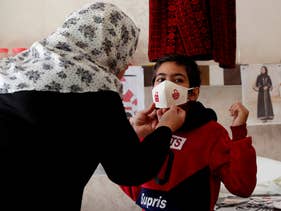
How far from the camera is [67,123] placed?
933 millimetres

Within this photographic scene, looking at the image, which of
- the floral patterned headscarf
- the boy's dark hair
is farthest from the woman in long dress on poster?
the floral patterned headscarf

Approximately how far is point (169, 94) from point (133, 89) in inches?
38.1

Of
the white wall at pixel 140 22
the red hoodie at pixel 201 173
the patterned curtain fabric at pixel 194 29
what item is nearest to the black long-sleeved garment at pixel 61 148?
the red hoodie at pixel 201 173

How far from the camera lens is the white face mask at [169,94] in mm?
1261

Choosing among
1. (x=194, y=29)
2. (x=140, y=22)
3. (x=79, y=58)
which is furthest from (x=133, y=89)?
(x=79, y=58)

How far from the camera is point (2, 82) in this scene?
0.93 m

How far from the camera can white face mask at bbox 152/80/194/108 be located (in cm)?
126

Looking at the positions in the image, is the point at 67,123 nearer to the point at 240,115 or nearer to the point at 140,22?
the point at 240,115

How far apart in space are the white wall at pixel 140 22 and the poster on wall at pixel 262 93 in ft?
0.29

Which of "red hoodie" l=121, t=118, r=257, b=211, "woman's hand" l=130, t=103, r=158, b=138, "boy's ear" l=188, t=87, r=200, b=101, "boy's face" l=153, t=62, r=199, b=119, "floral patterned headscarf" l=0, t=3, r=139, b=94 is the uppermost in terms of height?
"floral patterned headscarf" l=0, t=3, r=139, b=94

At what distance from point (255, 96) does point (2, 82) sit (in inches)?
65.2

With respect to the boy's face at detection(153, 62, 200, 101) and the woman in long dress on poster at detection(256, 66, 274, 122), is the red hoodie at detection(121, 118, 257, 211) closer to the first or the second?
the boy's face at detection(153, 62, 200, 101)

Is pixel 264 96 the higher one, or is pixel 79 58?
pixel 79 58

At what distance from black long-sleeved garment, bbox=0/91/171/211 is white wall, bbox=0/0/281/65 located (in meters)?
1.34
